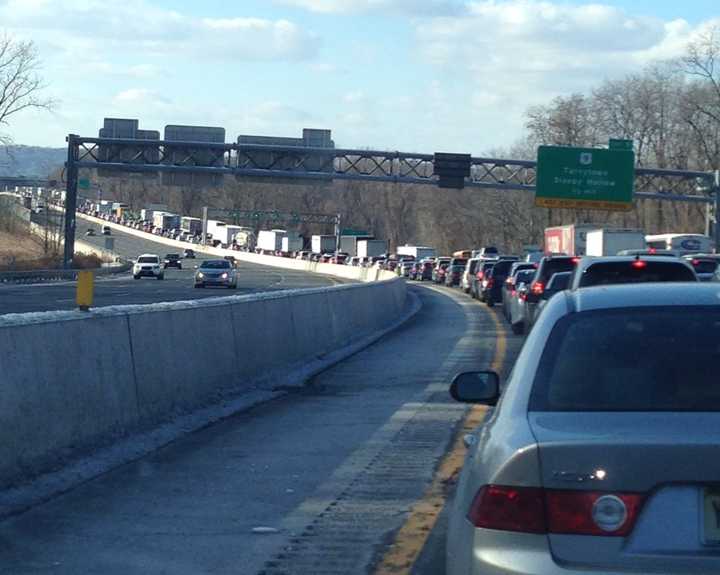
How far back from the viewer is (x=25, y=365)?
961 centimetres

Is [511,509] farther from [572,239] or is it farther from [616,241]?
[572,239]

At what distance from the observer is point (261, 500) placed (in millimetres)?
9195

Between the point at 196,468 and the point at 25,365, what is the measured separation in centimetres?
169

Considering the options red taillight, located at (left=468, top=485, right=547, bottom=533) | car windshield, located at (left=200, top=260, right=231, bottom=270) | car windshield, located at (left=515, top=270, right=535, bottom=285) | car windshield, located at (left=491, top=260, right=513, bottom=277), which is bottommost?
car windshield, located at (left=200, top=260, right=231, bottom=270)

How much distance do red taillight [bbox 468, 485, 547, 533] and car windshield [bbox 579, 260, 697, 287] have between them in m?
12.6

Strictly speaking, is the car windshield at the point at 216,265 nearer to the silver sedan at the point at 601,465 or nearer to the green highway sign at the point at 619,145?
the green highway sign at the point at 619,145

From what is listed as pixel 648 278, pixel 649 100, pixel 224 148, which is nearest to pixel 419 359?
pixel 648 278

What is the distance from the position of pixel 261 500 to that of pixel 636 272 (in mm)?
8990

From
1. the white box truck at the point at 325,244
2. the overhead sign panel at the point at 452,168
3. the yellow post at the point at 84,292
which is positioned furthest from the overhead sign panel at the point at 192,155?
the white box truck at the point at 325,244

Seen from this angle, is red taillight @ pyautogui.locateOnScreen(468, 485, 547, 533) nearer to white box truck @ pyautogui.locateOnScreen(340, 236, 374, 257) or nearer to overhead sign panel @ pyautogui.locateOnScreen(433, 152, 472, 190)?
overhead sign panel @ pyautogui.locateOnScreen(433, 152, 472, 190)

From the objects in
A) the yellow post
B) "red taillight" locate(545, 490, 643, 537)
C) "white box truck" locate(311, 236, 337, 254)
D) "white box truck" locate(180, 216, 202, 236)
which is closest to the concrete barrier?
the yellow post

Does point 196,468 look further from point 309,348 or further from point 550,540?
point 309,348

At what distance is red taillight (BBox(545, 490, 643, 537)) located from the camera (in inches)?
163

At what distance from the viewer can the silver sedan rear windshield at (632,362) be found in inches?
186
